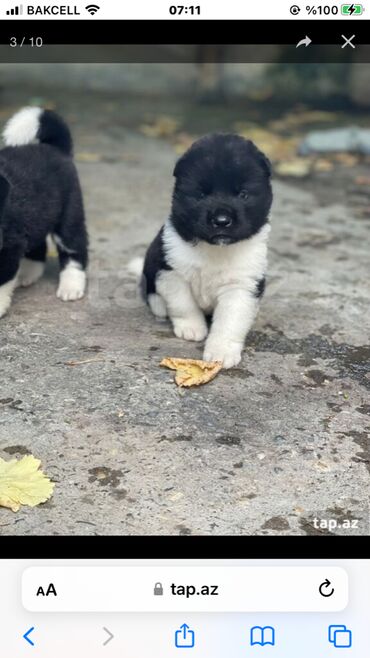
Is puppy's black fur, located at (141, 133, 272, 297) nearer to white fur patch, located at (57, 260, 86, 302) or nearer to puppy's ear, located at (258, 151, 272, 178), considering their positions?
puppy's ear, located at (258, 151, 272, 178)

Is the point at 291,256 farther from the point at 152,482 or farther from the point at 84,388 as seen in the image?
the point at 152,482

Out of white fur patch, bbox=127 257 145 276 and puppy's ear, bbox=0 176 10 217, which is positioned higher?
puppy's ear, bbox=0 176 10 217

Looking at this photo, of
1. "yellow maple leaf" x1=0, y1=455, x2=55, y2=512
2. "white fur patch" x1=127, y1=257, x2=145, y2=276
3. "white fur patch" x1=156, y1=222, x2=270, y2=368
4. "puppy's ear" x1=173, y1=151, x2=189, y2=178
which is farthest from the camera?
"white fur patch" x1=127, y1=257, x2=145, y2=276

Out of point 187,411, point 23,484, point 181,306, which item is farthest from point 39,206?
point 23,484

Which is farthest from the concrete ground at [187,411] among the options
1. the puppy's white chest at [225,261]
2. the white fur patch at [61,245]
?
the puppy's white chest at [225,261]
